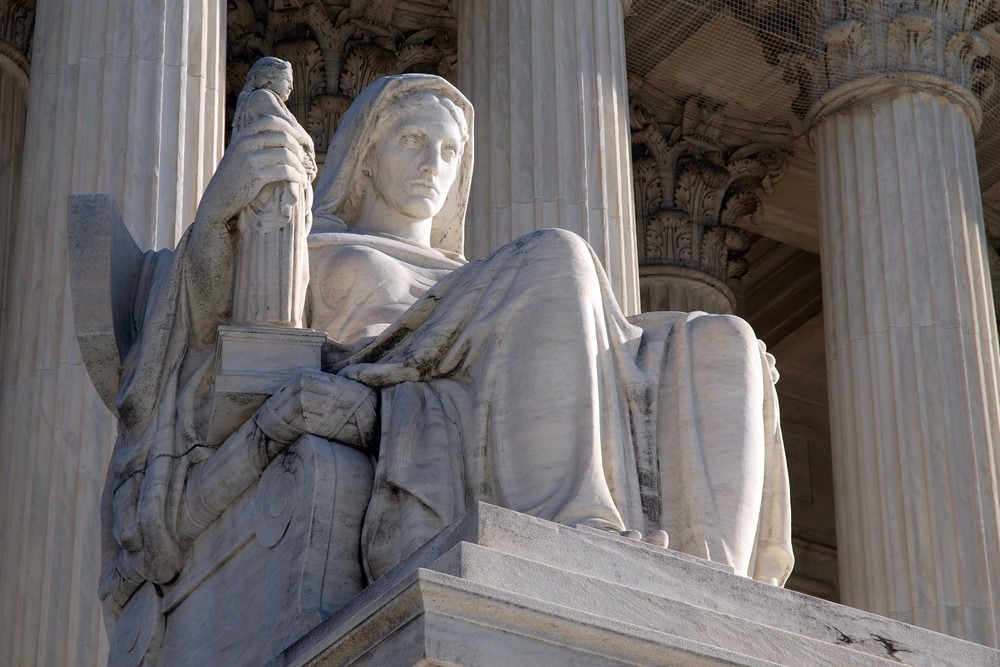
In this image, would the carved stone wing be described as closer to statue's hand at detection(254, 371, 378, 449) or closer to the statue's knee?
statue's hand at detection(254, 371, 378, 449)

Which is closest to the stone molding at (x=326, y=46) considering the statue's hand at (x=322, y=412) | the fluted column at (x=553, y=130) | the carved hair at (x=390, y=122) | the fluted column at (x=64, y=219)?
the fluted column at (x=553, y=130)

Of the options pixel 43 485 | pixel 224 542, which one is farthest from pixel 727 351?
pixel 43 485

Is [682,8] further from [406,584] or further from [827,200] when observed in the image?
[406,584]

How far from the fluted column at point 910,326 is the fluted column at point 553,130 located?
2665 mm

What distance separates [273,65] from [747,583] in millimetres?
2707

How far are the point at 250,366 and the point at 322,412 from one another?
0.49m

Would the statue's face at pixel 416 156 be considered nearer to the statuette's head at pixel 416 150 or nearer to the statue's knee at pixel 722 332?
the statuette's head at pixel 416 150

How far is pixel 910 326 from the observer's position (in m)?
15.1

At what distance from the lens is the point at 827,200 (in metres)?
16.2

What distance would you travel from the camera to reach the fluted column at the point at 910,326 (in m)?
14.1

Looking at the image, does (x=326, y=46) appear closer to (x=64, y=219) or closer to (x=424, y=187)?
(x=64, y=219)

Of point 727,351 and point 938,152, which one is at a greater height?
point 938,152

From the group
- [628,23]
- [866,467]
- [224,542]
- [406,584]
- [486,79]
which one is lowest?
[406,584]

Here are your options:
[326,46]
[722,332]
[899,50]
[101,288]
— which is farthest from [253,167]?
[326,46]
